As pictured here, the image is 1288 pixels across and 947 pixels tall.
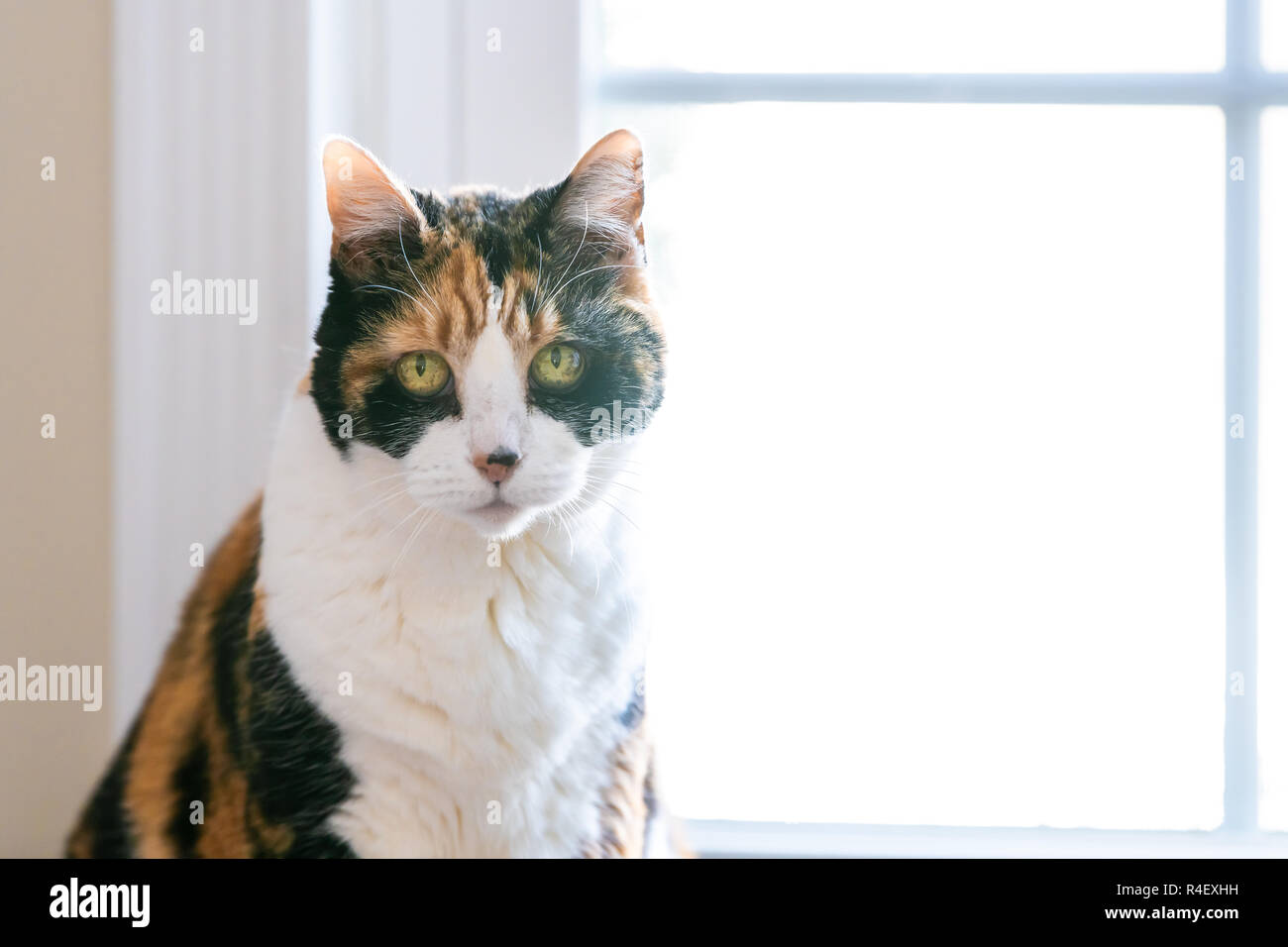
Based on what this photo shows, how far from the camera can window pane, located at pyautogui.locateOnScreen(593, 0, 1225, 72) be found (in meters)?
1.00

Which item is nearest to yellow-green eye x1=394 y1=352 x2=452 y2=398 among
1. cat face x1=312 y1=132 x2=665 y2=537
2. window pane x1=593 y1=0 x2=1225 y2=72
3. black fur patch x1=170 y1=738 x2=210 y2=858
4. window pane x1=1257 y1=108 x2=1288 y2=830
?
cat face x1=312 y1=132 x2=665 y2=537

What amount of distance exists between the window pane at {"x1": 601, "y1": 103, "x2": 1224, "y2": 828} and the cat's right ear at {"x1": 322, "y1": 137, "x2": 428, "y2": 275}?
367 mm

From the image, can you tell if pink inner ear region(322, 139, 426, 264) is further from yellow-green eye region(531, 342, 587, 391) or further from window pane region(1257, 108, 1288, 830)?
window pane region(1257, 108, 1288, 830)

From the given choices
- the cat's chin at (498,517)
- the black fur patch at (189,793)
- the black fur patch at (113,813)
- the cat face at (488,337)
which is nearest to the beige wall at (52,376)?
the black fur patch at (113,813)

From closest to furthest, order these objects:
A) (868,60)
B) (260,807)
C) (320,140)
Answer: (260,807) < (320,140) < (868,60)

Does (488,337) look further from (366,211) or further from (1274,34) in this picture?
(1274,34)

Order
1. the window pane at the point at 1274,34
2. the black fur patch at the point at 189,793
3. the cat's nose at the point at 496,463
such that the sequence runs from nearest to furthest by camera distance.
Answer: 1. the cat's nose at the point at 496,463
2. the black fur patch at the point at 189,793
3. the window pane at the point at 1274,34

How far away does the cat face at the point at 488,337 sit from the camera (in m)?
0.67

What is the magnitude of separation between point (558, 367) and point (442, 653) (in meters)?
0.24

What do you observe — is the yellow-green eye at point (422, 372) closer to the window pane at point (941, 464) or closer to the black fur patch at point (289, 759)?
the black fur patch at point (289, 759)

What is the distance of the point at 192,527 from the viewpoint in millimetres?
910
